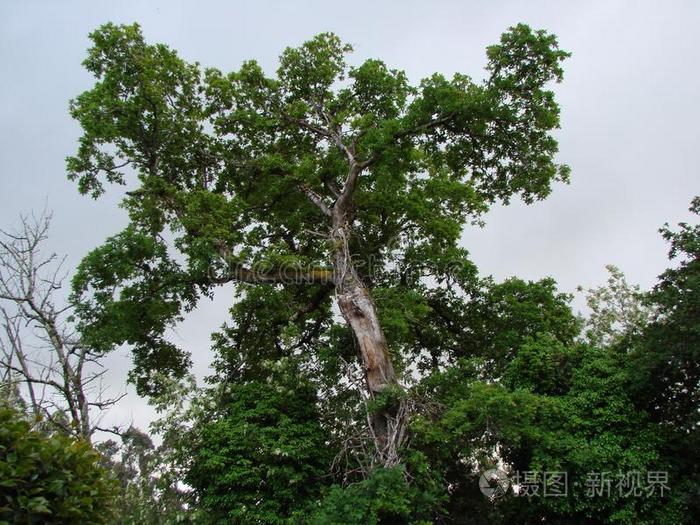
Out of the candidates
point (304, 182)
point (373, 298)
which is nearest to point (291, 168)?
point (304, 182)

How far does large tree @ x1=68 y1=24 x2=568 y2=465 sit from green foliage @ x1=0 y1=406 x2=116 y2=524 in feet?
15.9

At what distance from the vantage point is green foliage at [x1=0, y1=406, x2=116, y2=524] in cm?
376

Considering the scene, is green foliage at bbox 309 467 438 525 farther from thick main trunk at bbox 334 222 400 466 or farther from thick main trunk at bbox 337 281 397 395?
thick main trunk at bbox 337 281 397 395

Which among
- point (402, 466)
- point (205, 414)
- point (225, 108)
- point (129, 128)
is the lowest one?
point (402, 466)

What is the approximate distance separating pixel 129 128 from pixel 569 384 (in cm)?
1014

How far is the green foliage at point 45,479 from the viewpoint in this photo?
376 centimetres

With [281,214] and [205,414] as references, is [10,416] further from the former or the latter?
[281,214]

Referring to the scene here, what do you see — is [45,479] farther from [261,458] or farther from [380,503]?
[261,458]

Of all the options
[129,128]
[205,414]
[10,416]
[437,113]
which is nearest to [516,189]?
[437,113]

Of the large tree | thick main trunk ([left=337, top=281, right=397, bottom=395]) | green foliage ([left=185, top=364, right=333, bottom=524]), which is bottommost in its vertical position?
green foliage ([left=185, top=364, right=333, bottom=524])

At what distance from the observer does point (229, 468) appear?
877 cm

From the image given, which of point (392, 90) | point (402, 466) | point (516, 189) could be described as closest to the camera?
point (402, 466)

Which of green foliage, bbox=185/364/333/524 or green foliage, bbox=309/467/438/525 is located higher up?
green foliage, bbox=185/364/333/524

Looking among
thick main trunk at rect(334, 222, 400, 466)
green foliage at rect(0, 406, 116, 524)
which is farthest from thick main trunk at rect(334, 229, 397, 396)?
green foliage at rect(0, 406, 116, 524)
